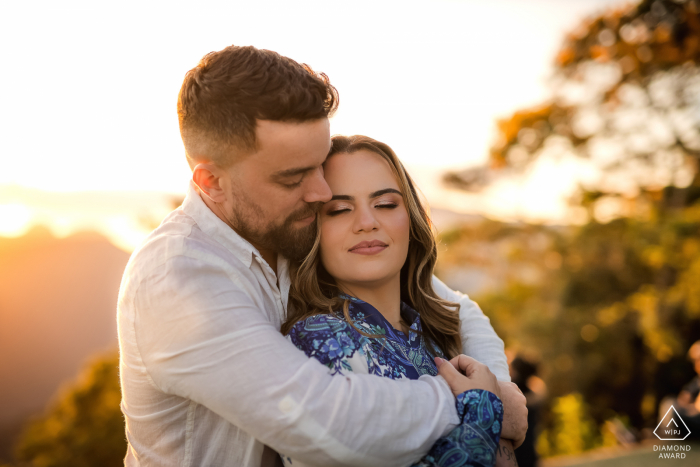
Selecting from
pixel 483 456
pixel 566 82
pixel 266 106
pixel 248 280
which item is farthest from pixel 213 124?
pixel 566 82

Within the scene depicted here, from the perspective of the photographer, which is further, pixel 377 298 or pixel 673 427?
pixel 673 427

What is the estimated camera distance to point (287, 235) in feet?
7.57

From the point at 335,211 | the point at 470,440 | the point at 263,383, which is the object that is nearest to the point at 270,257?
the point at 335,211

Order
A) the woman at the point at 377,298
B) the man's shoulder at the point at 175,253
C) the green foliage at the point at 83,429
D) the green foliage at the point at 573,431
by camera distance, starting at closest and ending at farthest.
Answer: the man's shoulder at the point at 175,253, the woman at the point at 377,298, the green foliage at the point at 83,429, the green foliage at the point at 573,431

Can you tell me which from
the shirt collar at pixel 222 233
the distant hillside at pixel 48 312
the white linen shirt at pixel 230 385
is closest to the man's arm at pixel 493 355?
the white linen shirt at pixel 230 385

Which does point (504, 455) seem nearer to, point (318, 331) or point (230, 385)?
point (318, 331)

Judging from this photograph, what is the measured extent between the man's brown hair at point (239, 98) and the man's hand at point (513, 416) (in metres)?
1.44

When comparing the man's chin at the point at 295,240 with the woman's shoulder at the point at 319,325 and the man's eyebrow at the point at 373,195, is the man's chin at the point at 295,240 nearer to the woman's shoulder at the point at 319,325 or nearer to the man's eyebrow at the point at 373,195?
the man's eyebrow at the point at 373,195

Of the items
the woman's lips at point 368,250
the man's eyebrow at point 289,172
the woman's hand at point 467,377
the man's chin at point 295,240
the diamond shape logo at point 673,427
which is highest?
the man's eyebrow at point 289,172

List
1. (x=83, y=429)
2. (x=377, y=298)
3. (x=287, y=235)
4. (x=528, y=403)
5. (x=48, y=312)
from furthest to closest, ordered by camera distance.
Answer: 1. (x=48, y=312)
2. (x=83, y=429)
3. (x=528, y=403)
4. (x=377, y=298)
5. (x=287, y=235)

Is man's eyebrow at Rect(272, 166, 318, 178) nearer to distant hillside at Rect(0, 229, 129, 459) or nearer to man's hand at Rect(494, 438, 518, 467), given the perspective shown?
man's hand at Rect(494, 438, 518, 467)

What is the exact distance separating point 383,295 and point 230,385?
1.15 meters

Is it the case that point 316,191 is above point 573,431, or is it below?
above

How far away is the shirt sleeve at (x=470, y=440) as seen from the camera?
1.78 m
